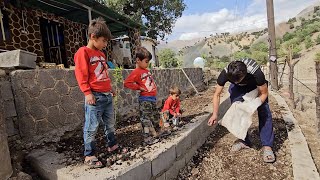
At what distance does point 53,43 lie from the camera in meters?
10.2

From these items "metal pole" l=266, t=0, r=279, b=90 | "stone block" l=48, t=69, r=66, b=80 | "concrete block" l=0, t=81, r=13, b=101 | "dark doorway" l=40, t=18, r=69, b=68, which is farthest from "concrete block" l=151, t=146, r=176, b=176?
"metal pole" l=266, t=0, r=279, b=90

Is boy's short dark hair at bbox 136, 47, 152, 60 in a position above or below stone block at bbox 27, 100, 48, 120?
above

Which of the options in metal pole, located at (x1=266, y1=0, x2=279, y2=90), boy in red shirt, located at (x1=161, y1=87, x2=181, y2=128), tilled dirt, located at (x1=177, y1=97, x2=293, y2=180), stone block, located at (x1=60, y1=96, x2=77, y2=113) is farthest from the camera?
metal pole, located at (x1=266, y1=0, x2=279, y2=90)

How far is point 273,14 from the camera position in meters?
11.6

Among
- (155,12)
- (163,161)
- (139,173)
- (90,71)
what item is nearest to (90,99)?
(90,71)

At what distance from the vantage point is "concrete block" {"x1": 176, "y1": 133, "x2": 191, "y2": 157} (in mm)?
3330

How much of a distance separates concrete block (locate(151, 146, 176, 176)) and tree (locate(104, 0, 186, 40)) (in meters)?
15.7

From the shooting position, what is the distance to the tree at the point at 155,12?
18844 mm

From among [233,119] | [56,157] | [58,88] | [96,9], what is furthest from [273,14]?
[56,157]

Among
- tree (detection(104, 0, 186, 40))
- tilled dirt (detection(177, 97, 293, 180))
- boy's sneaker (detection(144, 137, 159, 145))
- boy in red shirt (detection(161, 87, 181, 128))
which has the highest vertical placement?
tree (detection(104, 0, 186, 40))

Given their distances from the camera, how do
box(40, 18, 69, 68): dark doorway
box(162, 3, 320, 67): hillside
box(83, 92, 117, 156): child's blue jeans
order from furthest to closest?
box(162, 3, 320, 67): hillside
box(40, 18, 69, 68): dark doorway
box(83, 92, 117, 156): child's blue jeans

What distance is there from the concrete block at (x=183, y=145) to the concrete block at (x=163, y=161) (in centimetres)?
12

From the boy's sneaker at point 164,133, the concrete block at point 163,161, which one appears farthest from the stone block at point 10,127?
the boy's sneaker at point 164,133

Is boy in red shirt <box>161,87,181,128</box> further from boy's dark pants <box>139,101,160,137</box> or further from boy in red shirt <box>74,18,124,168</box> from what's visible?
boy in red shirt <box>74,18,124,168</box>
